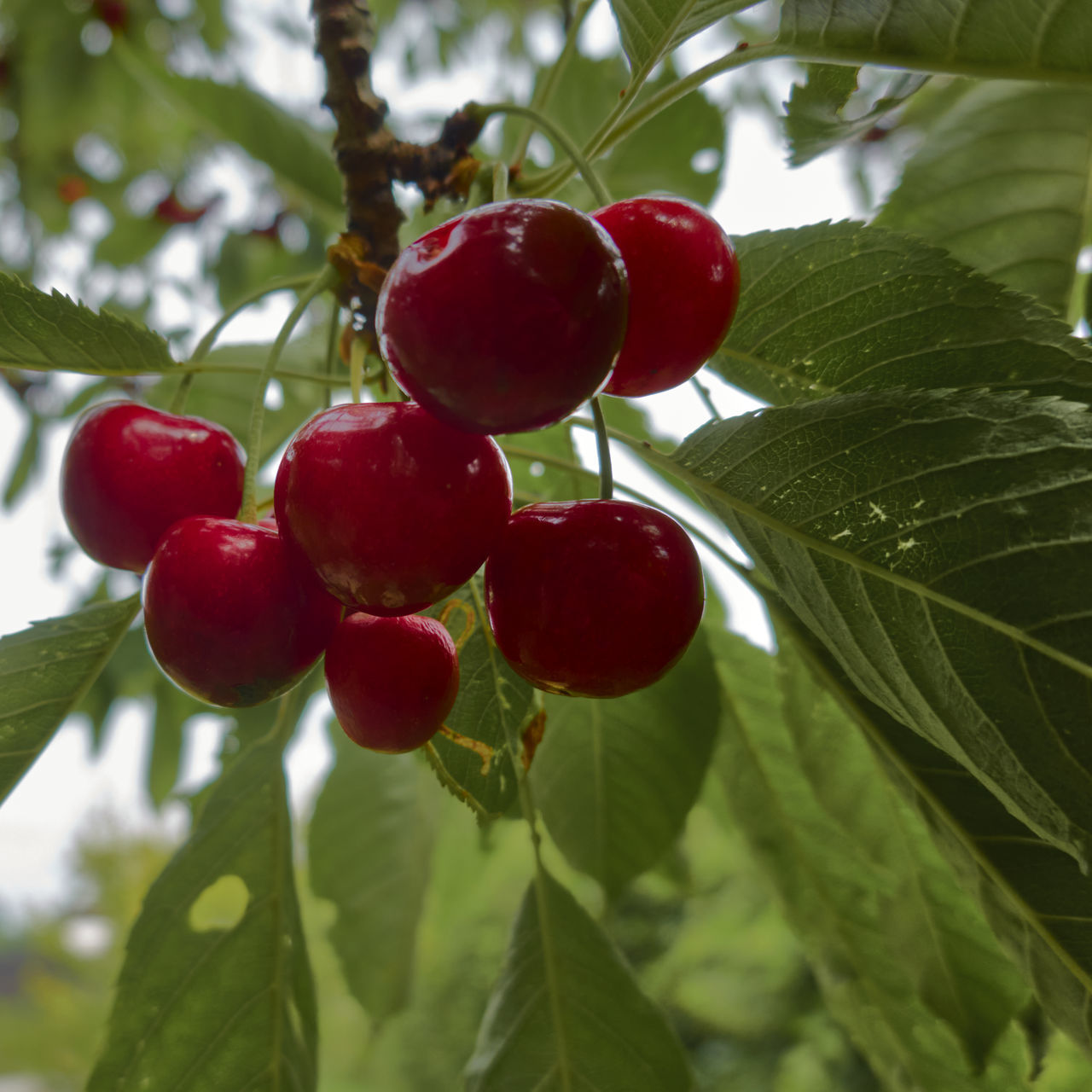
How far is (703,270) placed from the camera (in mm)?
538

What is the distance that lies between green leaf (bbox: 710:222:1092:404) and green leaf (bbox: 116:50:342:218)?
71 cm

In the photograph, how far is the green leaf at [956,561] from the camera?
42 cm

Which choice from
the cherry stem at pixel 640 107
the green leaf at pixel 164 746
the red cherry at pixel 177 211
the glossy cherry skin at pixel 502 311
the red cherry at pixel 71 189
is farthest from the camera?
the red cherry at pixel 71 189

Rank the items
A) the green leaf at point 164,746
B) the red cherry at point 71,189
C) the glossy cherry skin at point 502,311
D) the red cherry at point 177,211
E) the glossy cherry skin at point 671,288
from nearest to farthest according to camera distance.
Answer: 1. the glossy cherry skin at point 502,311
2. the glossy cherry skin at point 671,288
3. the green leaf at point 164,746
4. the red cherry at point 177,211
5. the red cherry at point 71,189

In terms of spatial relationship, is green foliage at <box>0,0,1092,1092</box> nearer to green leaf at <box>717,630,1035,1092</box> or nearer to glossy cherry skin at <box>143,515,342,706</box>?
green leaf at <box>717,630,1035,1092</box>

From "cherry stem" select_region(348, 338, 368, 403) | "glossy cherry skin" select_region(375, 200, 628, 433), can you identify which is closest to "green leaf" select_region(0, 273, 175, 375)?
"cherry stem" select_region(348, 338, 368, 403)

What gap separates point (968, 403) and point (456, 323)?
0.80ft

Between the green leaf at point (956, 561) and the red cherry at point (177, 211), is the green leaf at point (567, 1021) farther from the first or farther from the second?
the red cherry at point (177, 211)

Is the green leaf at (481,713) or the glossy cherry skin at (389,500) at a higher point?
the glossy cherry skin at (389,500)

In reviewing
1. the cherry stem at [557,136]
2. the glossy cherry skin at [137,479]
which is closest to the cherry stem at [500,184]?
the cherry stem at [557,136]

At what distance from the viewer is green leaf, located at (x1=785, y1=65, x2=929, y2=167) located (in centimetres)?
66

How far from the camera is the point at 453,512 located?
46 centimetres

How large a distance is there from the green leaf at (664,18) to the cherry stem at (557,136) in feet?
0.24

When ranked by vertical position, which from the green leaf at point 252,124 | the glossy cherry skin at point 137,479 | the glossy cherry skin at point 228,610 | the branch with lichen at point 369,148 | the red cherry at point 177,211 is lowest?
the glossy cherry skin at point 228,610
